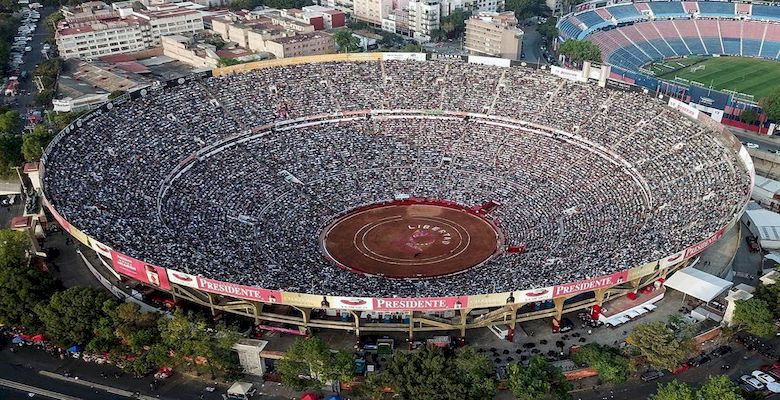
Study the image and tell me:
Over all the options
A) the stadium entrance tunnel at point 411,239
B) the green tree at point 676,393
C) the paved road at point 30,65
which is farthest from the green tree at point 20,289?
the paved road at point 30,65

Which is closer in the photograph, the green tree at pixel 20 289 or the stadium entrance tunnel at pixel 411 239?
the green tree at pixel 20 289

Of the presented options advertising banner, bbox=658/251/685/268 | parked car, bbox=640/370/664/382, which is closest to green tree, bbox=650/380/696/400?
parked car, bbox=640/370/664/382

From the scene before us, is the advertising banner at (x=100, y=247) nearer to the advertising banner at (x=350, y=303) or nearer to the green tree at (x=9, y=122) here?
the advertising banner at (x=350, y=303)

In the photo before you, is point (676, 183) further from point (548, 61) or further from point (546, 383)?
point (548, 61)

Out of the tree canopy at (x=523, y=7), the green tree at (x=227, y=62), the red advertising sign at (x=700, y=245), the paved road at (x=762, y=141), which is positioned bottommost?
the paved road at (x=762, y=141)

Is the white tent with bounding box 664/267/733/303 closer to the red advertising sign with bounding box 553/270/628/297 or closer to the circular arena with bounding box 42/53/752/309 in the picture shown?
the circular arena with bounding box 42/53/752/309

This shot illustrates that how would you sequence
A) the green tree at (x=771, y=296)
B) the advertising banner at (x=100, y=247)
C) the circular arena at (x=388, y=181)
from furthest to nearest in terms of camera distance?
1. the circular arena at (x=388, y=181)
2. the green tree at (x=771, y=296)
3. the advertising banner at (x=100, y=247)
